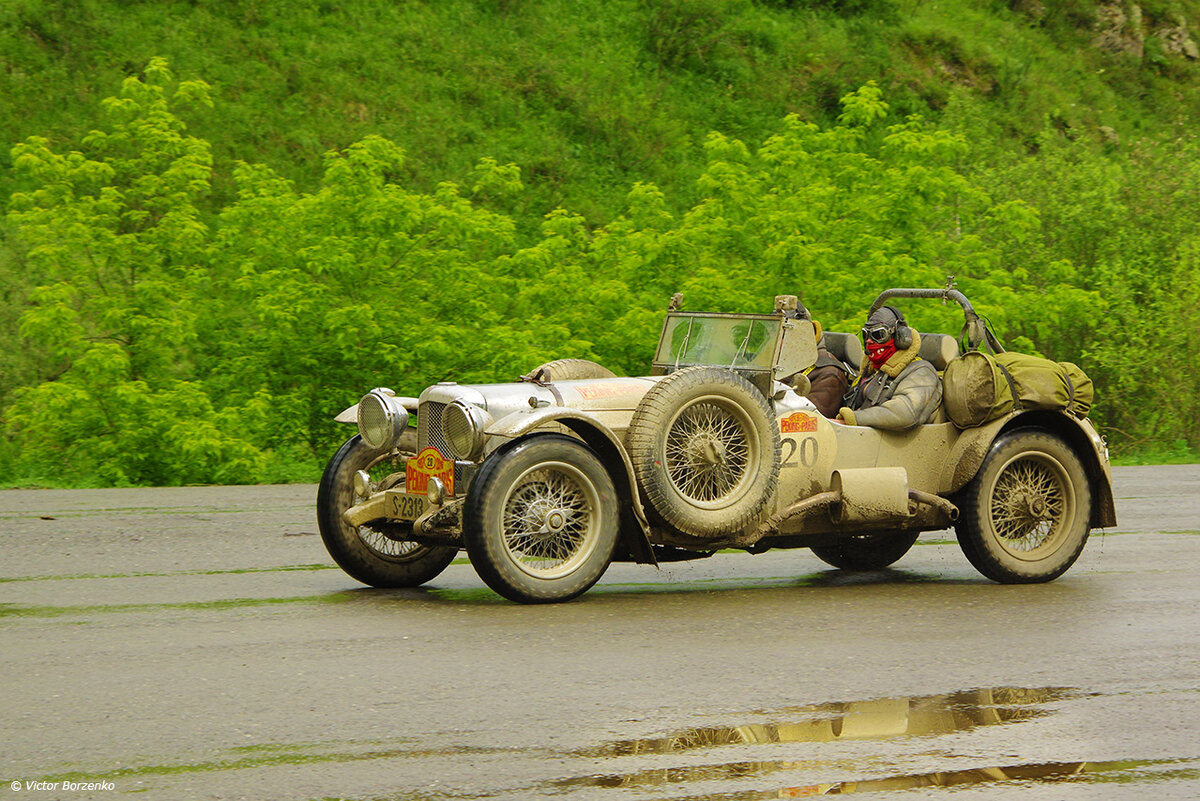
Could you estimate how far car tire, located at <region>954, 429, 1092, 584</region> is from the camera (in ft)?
29.4

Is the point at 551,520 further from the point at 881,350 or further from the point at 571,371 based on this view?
the point at 881,350

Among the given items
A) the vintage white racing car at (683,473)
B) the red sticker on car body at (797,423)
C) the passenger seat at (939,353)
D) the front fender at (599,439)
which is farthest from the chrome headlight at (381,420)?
the passenger seat at (939,353)

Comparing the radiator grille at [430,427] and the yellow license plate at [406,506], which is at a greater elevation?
the radiator grille at [430,427]

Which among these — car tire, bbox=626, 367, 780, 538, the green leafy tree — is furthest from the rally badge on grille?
the green leafy tree

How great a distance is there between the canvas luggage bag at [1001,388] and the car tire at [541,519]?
93.2 inches

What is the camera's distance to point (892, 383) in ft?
30.0

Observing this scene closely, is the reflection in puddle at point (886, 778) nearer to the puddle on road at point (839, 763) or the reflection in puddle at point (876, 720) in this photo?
the puddle on road at point (839, 763)

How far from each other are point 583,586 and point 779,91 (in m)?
35.8

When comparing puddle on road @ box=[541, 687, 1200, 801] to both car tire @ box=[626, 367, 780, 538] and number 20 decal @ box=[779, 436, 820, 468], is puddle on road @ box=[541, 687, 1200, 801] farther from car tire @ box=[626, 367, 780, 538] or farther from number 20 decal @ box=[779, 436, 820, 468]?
number 20 decal @ box=[779, 436, 820, 468]

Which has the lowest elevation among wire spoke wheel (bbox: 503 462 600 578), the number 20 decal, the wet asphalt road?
the wet asphalt road

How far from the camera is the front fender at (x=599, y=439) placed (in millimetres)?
8039

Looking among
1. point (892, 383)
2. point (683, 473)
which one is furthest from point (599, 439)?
point (892, 383)

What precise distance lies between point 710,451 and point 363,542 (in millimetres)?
2194

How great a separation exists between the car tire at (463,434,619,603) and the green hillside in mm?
9947
